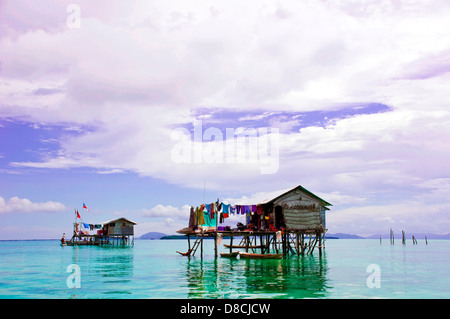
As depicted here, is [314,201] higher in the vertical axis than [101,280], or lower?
higher

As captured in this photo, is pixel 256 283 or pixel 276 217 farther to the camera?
pixel 276 217

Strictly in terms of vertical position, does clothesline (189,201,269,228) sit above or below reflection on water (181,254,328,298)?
above

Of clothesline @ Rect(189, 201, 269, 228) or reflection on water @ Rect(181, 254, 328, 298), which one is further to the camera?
clothesline @ Rect(189, 201, 269, 228)

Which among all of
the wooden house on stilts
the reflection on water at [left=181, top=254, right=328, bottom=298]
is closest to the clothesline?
the wooden house on stilts

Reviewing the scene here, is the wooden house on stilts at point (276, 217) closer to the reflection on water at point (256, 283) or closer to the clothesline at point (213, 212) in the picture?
the clothesline at point (213, 212)

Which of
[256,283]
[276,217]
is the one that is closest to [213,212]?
A: [276,217]

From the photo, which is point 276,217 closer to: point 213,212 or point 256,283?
point 213,212

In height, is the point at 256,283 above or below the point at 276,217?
below

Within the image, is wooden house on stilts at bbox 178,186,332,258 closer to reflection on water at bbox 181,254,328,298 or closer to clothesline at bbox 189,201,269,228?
clothesline at bbox 189,201,269,228
